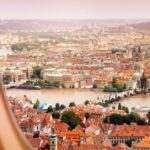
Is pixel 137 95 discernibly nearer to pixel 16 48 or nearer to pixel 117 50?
pixel 117 50

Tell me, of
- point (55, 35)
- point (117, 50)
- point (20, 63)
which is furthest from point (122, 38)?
point (20, 63)

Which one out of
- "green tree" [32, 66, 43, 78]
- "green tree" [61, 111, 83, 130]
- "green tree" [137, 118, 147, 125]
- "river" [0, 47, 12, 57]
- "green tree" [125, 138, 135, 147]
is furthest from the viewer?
"green tree" [32, 66, 43, 78]

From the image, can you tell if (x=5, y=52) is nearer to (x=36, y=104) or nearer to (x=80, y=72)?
(x=36, y=104)

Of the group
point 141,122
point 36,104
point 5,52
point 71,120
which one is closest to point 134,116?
point 141,122

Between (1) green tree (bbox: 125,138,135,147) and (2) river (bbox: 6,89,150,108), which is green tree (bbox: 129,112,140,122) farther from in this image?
(1) green tree (bbox: 125,138,135,147)

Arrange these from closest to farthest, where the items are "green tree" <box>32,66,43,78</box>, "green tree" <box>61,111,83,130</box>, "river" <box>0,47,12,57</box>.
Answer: "green tree" <box>61,111,83,130</box> < "river" <box>0,47,12,57</box> < "green tree" <box>32,66,43,78</box>

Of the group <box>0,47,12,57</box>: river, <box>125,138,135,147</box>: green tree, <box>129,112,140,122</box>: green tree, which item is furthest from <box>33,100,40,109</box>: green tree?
<box>125,138,135,147</box>: green tree

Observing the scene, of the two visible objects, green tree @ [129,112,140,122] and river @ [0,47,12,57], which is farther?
river @ [0,47,12,57]
